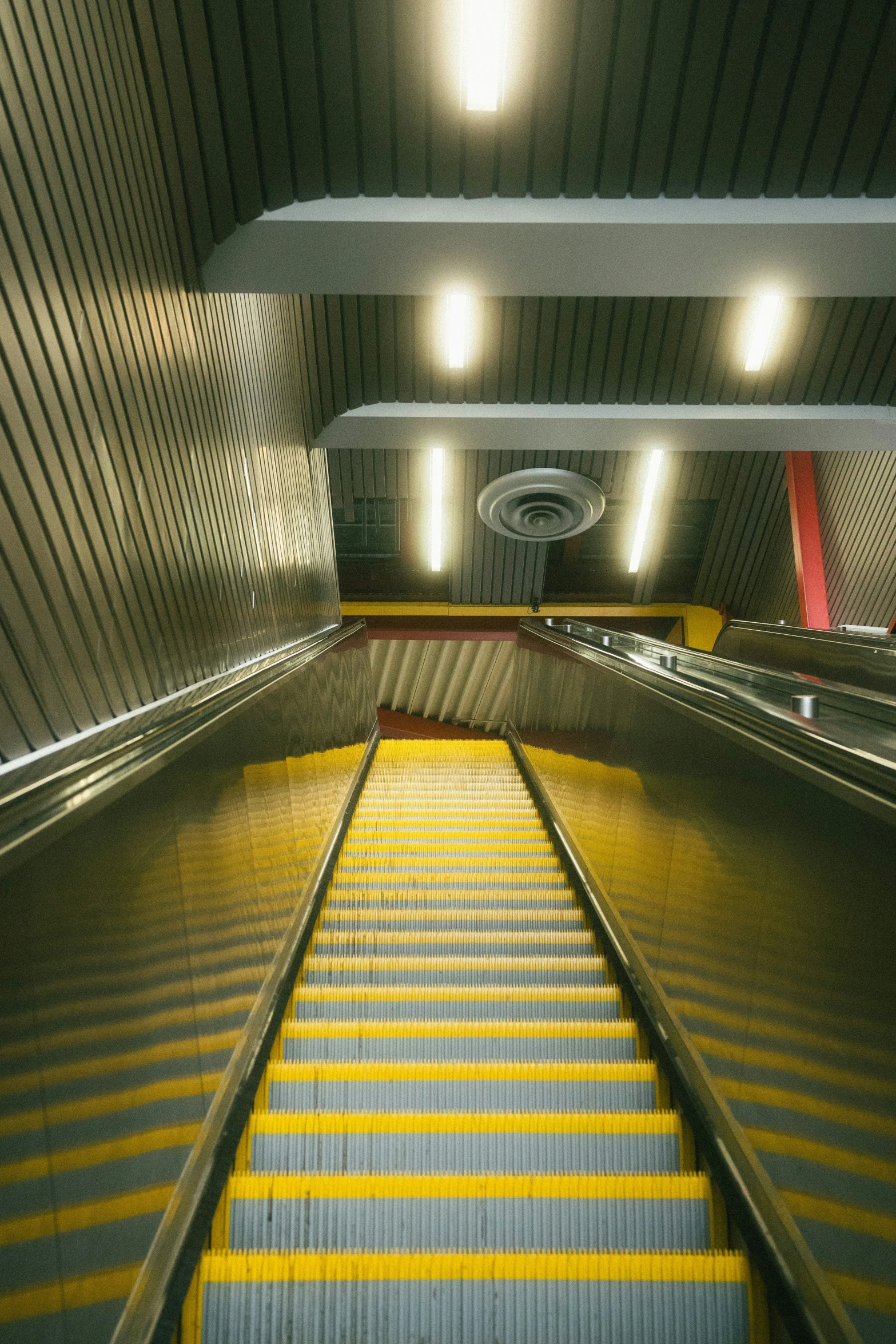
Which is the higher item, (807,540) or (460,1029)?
(807,540)

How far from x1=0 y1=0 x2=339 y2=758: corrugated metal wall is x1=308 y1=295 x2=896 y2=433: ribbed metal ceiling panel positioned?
2.72 m

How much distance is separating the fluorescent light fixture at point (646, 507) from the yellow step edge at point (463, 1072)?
8403mm

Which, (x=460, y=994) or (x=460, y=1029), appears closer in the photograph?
(x=460, y=1029)

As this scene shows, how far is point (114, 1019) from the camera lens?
130cm

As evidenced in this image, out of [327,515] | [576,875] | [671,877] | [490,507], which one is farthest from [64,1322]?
[327,515]

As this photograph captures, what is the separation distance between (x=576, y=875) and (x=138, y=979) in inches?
86.6

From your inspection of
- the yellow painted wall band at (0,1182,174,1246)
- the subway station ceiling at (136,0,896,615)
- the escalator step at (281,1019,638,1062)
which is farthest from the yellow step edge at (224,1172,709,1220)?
the subway station ceiling at (136,0,896,615)

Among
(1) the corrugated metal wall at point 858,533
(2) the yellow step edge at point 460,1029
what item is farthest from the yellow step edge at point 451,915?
(1) the corrugated metal wall at point 858,533

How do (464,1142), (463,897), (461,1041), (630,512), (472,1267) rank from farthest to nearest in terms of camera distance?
(630,512)
(463,897)
(461,1041)
(464,1142)
(472,1267)

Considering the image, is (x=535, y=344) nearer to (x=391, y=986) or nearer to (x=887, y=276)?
(x=887, y=276)

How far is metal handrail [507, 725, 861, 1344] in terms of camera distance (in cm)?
124

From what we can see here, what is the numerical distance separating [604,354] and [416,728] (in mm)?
9727

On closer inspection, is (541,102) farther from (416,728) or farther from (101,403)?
(416,728)

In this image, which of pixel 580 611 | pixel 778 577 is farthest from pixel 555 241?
pixel 580 611
